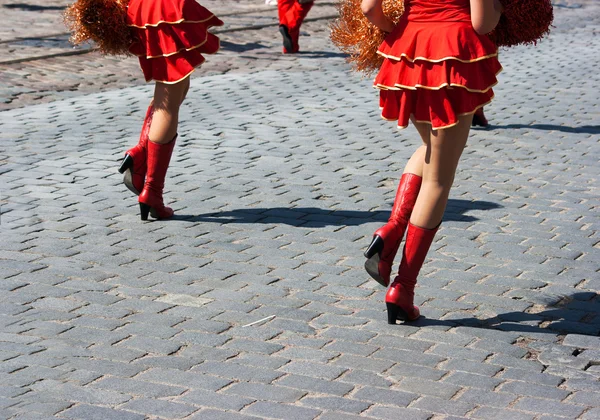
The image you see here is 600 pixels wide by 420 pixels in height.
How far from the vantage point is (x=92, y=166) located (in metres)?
7.77

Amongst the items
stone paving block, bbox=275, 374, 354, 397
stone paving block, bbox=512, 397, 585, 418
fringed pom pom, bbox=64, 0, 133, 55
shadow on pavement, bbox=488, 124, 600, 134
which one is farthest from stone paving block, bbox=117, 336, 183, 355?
shadow on pavement, bbox=488, 124, 600, 134

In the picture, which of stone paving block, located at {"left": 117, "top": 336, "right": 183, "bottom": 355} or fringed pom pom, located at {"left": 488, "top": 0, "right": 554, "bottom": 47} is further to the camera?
fringed pom pom, located at {"left": 488, "top": 0, "right": 554, "bottom": 47}

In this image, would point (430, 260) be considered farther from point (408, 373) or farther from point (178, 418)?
point (178, 418)

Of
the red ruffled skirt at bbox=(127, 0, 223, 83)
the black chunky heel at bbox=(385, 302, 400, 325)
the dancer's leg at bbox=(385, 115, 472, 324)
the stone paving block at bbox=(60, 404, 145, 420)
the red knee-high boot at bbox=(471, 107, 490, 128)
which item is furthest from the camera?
the red knee-high boot at bbox=(471, 107, 490, 128)

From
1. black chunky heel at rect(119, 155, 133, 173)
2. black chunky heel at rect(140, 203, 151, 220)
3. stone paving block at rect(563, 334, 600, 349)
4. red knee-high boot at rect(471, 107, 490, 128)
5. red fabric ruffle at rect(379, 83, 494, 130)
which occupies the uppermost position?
red fabric ruffle at rect(379, 83, 494, 130)

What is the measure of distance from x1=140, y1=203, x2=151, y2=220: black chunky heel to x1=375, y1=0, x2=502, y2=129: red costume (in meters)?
2.21

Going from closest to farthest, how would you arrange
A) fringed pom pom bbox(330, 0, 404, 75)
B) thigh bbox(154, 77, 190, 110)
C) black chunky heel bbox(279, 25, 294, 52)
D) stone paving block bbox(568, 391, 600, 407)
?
stone paving block bbox(568, 391, 600, 407) < fringed pom pom bbox(330, 0, 404, 75) < thigh bbox(154, 77, 190, 110) < black chunky heel bbox(279, 25, 294, 52)

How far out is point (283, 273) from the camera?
551 cm

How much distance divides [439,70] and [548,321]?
4.34 feet

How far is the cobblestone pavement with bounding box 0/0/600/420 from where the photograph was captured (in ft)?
13.3

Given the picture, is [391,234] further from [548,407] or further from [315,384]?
[548,407]

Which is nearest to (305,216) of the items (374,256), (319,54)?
(374,256)

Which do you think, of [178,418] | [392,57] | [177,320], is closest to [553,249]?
[392,57]

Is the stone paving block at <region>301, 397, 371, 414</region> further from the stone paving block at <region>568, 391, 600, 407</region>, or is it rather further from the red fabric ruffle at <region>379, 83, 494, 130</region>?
the red fabric ruffle at <region>379, 83, 494, 130</region>
